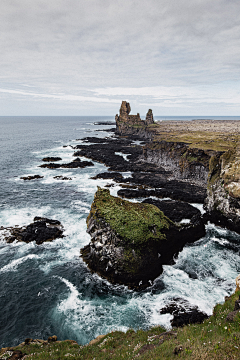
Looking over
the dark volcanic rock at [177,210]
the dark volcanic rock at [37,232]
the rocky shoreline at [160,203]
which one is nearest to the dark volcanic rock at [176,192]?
the rocky shoreline at [160,203]

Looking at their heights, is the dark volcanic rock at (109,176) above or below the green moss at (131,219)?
below

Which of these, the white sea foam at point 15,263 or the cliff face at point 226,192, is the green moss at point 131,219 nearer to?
the white sea foam at point 15,263

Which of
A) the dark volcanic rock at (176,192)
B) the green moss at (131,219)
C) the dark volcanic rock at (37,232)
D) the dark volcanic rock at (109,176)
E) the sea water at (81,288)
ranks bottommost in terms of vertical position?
the sea water at (81,288)

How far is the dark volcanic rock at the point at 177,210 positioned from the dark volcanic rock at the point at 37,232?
712 inches

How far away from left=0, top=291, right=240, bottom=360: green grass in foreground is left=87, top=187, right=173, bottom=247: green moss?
8.64 meters

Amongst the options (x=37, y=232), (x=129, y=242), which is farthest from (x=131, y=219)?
(x=37, y=232)

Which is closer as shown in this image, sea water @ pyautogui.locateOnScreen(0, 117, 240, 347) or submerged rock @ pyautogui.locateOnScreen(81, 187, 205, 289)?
sea water @ pyautogui.locateOnScreen(0, 117, 240, 347)

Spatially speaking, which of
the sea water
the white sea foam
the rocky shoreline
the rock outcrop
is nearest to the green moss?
the rocky shoreline

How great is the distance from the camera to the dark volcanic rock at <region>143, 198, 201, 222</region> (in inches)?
1282

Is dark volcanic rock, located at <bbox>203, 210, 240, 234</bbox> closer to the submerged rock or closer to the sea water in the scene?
the sea water

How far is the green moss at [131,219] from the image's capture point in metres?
21.1

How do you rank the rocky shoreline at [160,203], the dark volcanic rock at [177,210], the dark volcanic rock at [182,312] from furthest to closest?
the dark volcanic rock at [177,210] → the rocky shoreline at [160,203] → the dark volcanic rock at [182,312]

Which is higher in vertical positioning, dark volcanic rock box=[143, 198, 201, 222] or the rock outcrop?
the rock outcrop

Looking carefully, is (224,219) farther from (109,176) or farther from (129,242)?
(109,176)
